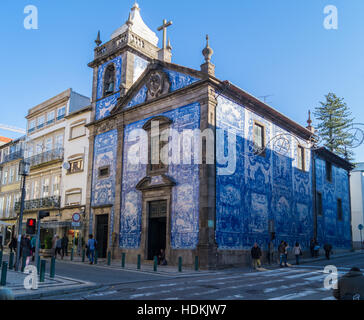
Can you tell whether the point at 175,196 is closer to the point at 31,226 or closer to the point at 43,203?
the point at 31,226

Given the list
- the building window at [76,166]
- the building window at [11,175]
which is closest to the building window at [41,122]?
the building window at [11,175]

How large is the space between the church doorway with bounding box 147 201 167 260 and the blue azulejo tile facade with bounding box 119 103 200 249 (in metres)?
0.67

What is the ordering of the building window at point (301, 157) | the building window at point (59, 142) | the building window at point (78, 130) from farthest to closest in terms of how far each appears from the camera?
1. the building window at point (59, 142)
2. the building window at point (78, 130)
3. the building window at point (301, 157)

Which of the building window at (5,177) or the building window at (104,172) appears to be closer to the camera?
the building window at (104,172)

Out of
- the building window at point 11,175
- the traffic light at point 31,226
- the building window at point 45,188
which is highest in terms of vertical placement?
the building window at point 11,175

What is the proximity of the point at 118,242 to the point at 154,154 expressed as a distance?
18.4 feet

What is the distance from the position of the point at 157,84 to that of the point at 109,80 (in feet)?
18.8

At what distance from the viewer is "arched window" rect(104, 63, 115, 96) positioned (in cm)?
2577

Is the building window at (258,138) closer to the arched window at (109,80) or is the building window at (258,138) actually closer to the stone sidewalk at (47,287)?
the arched window at (109,80)

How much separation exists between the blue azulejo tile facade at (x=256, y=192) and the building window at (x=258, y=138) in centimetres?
30

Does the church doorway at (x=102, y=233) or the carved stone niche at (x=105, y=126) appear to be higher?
the carved stone niche at (x=105, y=126)

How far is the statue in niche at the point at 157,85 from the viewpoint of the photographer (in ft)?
70.8

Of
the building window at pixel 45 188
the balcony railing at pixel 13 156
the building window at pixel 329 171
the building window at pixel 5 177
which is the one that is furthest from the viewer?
the building window at pixel 5 177
